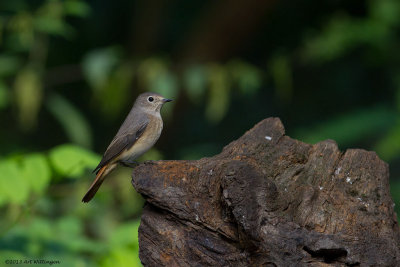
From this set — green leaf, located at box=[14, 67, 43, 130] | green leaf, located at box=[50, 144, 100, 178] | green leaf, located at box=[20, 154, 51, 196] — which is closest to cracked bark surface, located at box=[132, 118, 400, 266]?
green leaf, located at box=[50, 144, 100, 178]

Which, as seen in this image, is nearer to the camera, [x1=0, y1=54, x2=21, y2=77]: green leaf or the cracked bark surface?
the cracked bark surface

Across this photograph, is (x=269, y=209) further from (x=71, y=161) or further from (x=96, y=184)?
(x=96, y=184)

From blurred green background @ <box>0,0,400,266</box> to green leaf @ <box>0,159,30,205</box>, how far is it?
875mm

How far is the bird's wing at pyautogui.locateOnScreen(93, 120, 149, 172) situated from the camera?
5074mm

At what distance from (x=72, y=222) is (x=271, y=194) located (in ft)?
7.59

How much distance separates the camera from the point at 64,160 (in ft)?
14.0

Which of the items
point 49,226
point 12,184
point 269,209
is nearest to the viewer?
point 269,209

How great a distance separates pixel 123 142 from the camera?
5.25 meters

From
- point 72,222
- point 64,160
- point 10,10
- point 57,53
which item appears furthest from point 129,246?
point 57,53

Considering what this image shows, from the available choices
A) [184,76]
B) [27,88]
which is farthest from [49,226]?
[184,76]

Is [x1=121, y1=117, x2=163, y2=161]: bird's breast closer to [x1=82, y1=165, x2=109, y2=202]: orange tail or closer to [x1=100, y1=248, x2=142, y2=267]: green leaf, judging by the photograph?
[x1=82, y1=165, x2=109, y2=202]: orange tail

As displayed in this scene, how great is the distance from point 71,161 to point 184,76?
11.3ft

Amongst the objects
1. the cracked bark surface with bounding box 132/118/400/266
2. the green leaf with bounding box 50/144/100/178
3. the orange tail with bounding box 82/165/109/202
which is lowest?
the orange tail with bounding box 82/165/109/202

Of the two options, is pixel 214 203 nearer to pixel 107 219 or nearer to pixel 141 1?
pixel 107 219
